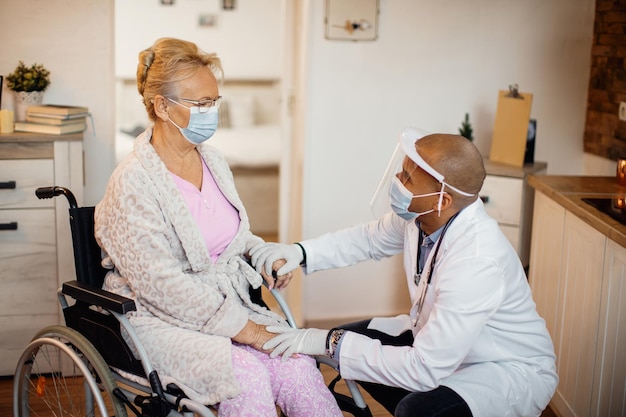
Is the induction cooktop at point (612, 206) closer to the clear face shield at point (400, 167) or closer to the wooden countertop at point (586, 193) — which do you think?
the wooden countertop at point (586, 193)

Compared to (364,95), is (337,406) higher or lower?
lower

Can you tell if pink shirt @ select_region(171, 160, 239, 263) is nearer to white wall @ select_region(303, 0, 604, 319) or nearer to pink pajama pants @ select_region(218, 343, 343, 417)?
pink pajama pants @ select_region(218, 343, 343, 417)

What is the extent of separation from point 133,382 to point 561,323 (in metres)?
1.49

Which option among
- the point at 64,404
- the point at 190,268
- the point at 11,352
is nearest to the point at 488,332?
the point at 190,268

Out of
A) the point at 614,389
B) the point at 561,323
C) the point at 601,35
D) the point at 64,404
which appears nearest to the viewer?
the point at 614,389

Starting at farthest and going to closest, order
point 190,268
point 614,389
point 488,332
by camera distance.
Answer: point 614,389
point 190,268
point 488,332

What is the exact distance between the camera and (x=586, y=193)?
8.78ft

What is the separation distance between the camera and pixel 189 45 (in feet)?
6.73

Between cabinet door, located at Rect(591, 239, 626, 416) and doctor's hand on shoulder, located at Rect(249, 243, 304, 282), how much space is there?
907 millimetres

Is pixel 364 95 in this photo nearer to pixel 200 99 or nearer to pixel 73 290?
pixel 200 99

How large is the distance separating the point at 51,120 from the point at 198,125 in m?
1.10

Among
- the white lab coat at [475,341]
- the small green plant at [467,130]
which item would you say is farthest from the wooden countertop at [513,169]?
the white lab coat at [475,341]

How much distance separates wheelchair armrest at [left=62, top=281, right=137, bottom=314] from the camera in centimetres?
180

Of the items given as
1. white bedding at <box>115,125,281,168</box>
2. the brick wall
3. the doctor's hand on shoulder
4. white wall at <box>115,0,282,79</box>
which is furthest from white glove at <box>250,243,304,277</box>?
white wall at <box>115,0,282,79</box>
